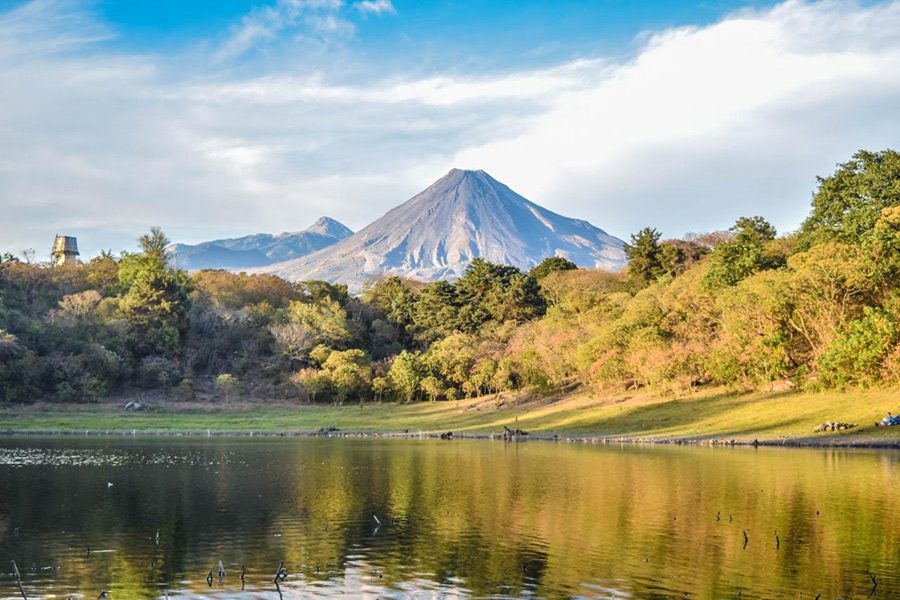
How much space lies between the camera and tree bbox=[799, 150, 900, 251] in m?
56.7

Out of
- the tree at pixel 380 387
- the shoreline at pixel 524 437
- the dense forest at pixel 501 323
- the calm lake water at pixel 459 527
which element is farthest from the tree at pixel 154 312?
the calm lake water at pixel 459 527

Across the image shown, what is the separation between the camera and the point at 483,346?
72.8 metres

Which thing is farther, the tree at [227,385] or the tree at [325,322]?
the tree at [325,322]

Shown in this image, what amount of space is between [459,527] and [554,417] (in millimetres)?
37892

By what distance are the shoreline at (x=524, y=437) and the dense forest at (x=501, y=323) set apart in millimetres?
7779

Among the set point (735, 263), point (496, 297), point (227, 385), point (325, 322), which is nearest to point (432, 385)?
point (496, 297)

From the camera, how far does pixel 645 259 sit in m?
80.3

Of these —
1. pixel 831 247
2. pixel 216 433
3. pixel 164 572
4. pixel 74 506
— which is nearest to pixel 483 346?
pixel 216 433

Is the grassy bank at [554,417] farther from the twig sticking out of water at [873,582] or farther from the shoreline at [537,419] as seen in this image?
the twig sticking out of water at [873,582]

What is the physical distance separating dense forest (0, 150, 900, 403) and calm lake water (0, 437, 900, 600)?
1776 centimetres

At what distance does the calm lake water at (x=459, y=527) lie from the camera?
14.4 m

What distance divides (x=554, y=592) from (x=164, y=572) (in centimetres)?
689


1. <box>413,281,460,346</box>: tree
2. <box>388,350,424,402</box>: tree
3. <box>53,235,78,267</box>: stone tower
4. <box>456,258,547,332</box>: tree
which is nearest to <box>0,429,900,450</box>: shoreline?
<box>388,350,424,402</box>: tree

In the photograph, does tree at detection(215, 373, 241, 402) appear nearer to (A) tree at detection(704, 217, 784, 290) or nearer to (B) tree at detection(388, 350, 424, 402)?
(B) tree at detection(388, 350, 424, 402)
